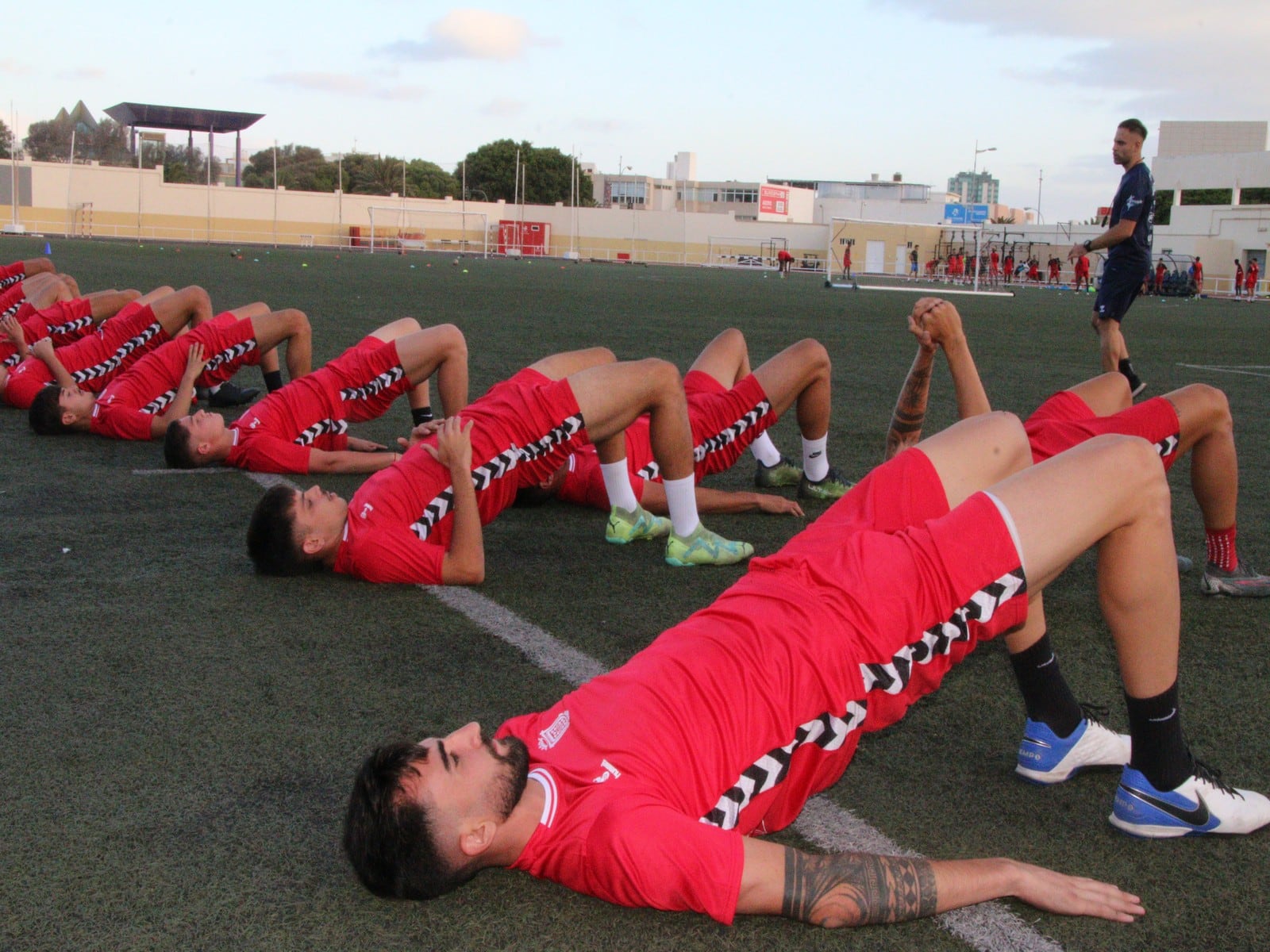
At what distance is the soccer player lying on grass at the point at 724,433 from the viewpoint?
5.01 meters

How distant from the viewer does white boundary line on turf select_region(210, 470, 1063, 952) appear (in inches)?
84.3

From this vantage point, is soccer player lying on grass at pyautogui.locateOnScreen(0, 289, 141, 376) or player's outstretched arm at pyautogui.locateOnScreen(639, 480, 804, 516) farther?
soccer player lying on grass at pyautogui.locateOnScreen(0, 289, 141, 376)

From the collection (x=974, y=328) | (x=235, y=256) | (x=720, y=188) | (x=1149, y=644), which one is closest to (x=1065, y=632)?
(x=1149, y=644)

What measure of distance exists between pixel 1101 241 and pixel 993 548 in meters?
7.63

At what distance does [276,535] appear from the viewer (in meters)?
4.07

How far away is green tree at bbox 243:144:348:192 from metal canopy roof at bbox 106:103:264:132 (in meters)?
23.2

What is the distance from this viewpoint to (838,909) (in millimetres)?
2055

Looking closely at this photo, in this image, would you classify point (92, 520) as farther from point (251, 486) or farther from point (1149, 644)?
point (1149, 644)

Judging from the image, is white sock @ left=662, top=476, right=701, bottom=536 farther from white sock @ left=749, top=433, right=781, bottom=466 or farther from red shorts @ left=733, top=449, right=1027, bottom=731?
red shorts @ left=733, top=449, right=1027, bottom=731

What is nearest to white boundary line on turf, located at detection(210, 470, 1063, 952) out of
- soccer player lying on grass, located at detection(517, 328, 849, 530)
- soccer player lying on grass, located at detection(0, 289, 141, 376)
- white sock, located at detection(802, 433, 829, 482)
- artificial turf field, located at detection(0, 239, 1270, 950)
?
artificial turf field, located at detection(0, 239, 1270, 950)

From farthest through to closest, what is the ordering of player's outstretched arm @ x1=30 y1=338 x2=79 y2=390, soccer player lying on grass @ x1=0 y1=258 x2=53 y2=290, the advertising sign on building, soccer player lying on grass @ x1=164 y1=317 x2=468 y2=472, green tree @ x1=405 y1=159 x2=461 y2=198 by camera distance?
green tree @ x1=405 y1=159 x2=461 y2=198
the advertising sign on building
soccer player lying on grass @ x1=0 y1=258 x2=53 y2=290
player's outstretched arm @ x1=30 y1=338 x2=79 y2=390
soccer player lying on grass @ x1=164 y1=317 x2=468 y2=472

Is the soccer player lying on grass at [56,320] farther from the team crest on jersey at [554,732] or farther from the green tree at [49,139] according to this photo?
the green tree at [49,139]

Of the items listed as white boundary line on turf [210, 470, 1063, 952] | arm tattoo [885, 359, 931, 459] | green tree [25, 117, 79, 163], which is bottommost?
white boundary line on turf [210, 470, 1063, 952]

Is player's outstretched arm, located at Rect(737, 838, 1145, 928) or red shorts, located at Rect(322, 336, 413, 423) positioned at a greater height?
red shorts, located at Rect(322, 336, 413, 423)
